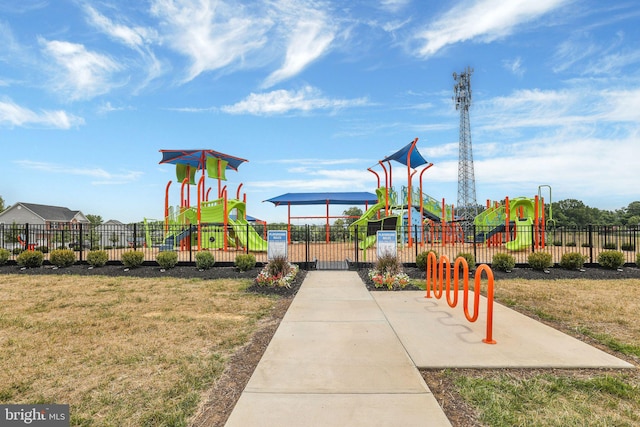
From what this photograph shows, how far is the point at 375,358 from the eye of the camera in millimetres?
4574

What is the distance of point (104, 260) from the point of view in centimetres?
1395

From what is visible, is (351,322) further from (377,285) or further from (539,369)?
(377,285)

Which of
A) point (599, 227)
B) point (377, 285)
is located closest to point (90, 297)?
point (377, 285)

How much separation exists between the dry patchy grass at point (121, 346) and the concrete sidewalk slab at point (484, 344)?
272 cm

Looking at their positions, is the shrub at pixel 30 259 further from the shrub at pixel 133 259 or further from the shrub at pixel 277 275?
the shrub at pixel 277 275

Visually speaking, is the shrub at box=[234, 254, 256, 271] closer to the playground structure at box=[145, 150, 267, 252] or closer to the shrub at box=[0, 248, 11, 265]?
the playground structure at box=[145, 150, 267, 252]

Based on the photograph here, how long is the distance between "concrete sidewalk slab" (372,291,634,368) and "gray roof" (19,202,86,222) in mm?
57592

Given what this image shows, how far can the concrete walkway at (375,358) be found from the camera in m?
3.25

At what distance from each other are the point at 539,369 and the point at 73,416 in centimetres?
526

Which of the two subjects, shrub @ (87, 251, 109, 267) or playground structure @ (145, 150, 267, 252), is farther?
playground structure @ (145, 150, 267, 252)

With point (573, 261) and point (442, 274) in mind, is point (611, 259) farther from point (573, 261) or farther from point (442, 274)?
point (442, 274)

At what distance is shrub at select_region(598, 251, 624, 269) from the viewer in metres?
12.6

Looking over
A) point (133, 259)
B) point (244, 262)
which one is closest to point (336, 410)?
point (244, 262)

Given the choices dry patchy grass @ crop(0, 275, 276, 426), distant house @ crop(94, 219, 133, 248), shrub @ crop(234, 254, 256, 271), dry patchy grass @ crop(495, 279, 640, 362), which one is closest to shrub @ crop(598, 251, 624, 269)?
dry patchy grass @ crop(495, 279, 640, 362)
